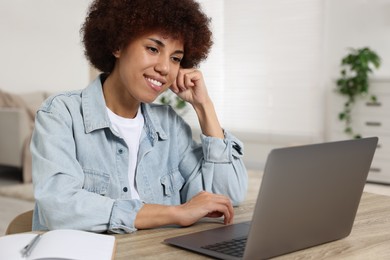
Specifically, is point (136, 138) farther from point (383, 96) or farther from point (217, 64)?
point (217, 64)

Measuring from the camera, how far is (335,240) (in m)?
1.27

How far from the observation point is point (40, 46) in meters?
7.32

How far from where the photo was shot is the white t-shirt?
1.63m

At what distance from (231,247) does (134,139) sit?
0.59 m

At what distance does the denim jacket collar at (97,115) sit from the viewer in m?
1.52

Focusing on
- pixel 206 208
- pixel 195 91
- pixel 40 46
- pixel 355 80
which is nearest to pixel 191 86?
pixel 195 91

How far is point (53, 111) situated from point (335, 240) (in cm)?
72

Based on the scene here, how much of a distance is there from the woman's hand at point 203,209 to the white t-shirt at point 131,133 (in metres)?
0.27

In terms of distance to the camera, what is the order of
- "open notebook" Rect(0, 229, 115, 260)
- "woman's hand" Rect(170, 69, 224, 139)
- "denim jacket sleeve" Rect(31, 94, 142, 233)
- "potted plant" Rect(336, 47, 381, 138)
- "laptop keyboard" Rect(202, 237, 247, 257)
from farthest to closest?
1. "potted plant" Rect(336, 47, 381, 138)
2. "woman's hand" Rect(170, 69, 224, 139)
3. "denim jacket sleeve" Rect(31, 94, 142, 233)
4. "laptop keyboard" Rect(202, 237, 247, 257)
5. "open notebook" Rect(0, 229, 115, 260)

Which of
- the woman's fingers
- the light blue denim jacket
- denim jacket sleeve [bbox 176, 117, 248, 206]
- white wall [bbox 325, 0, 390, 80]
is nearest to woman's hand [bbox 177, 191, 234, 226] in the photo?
the woman's fingers

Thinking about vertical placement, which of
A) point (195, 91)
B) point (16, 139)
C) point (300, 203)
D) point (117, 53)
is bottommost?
point (16, 139)

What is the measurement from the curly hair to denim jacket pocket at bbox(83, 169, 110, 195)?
1.19 feet

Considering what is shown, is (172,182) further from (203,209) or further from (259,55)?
(259,55)

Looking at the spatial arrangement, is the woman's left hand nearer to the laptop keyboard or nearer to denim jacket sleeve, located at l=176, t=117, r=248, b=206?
denim jacket sleeve, located at l=176, t=117, r=248, b=206
